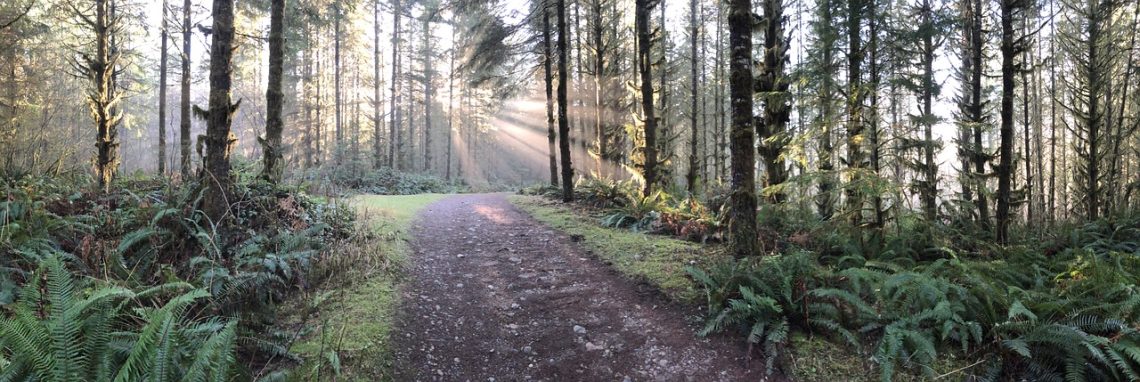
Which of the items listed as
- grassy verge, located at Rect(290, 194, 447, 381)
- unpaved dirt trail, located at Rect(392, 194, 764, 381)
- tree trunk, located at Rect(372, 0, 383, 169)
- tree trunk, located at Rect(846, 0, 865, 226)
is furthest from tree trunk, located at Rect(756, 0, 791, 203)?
tree trunk, located at Rect(372, 0, 383, 169)

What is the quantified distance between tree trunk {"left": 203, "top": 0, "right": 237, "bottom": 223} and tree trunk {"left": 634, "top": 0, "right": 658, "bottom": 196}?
718 centimetres

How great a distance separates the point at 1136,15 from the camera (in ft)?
33.4

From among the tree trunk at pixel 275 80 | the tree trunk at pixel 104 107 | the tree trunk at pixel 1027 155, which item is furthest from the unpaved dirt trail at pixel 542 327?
the tree trunk at pixel 1027 155

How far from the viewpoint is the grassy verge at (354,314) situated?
3.41 metres

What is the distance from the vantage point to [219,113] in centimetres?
542

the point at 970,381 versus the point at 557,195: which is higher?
the point at 557,195

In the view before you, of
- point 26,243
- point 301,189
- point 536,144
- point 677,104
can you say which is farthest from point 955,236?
point 536,144

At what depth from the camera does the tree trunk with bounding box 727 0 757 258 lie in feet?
18.2

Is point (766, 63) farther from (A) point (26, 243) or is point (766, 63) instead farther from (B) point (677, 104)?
(B) point (677, 104)

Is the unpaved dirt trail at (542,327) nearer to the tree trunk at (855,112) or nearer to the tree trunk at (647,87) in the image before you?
the tree trunk at (855,112)

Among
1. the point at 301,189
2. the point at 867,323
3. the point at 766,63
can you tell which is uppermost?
the point at 766,63

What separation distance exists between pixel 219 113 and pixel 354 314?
301 cm

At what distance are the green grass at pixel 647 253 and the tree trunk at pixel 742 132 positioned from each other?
59cm

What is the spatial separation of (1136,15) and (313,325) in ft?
52.2
